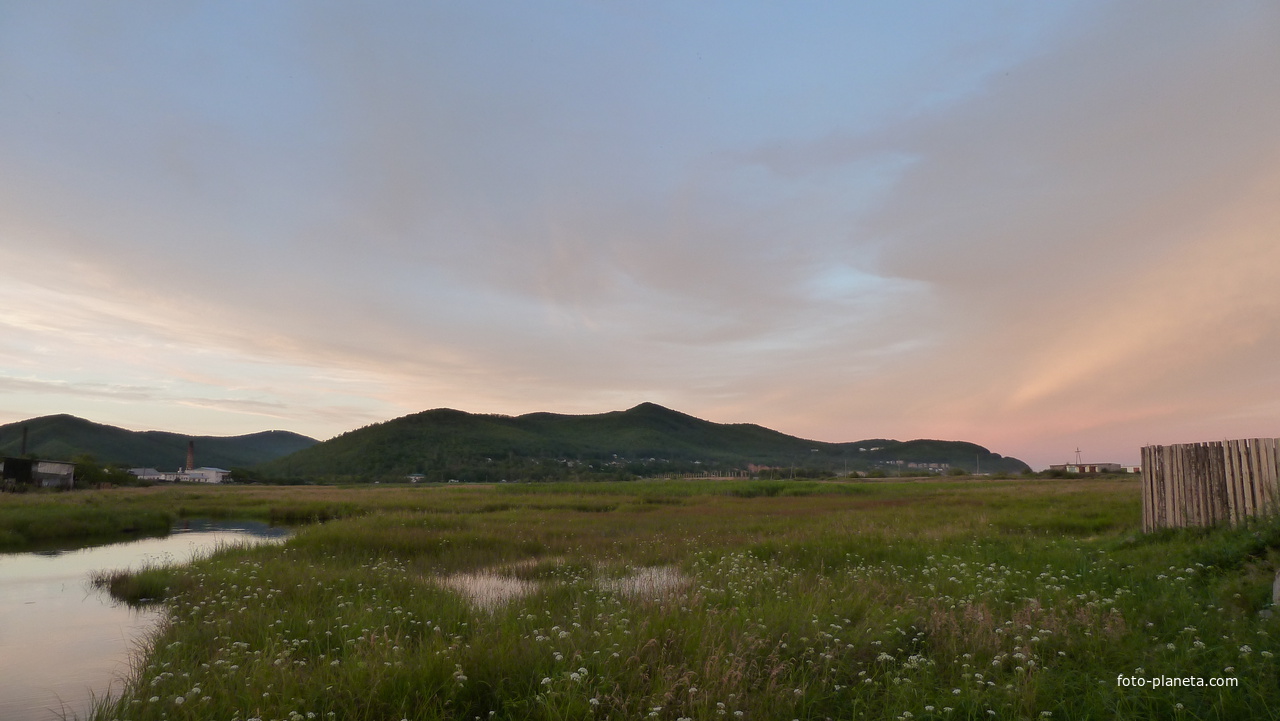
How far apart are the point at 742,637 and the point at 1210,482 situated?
41.3ft

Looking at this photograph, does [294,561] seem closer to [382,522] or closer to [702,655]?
[382,522]

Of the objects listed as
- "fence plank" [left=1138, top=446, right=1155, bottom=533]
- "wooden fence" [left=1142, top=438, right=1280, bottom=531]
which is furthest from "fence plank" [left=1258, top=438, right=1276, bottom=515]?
"fence plank" [left=1138, top=446, right=1155, bottom=533]

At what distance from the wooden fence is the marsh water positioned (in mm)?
18999

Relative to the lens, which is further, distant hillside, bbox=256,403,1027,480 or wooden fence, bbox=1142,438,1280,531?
distant hillside, bbox=256,403,1027,480

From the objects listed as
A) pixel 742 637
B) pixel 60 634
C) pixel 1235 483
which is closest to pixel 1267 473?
pixel 1235 483

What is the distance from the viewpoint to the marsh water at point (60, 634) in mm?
8945

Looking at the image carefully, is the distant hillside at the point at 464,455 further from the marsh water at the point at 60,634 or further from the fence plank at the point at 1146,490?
the fence plank at the point at 1146,490

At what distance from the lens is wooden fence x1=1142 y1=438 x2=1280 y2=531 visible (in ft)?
41.4

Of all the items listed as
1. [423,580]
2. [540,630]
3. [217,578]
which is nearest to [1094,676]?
[540,630]

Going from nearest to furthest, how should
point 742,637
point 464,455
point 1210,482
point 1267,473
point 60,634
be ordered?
1. point 742,637
2. point 60,634
3. point 1267,473
4. point 1210,482
5. point 464,455

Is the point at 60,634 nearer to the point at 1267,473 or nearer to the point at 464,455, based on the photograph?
the point at 1267,473

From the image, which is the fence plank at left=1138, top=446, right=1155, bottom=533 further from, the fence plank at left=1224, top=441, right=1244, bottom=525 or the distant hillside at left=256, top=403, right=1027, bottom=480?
the distant hillside at left=256, top=403, right=1027, bottom=480

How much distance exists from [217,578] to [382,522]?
1255cm

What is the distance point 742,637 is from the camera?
786 cm
